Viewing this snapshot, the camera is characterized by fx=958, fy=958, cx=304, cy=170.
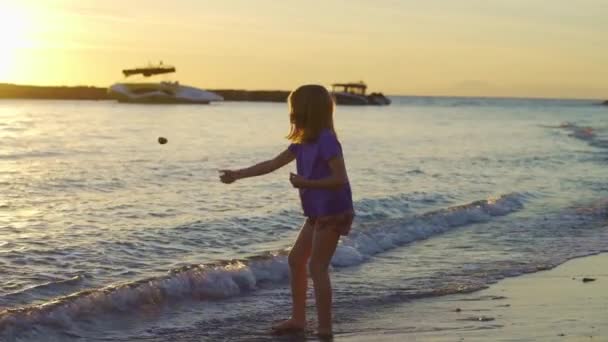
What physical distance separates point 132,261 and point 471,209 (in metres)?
6.89

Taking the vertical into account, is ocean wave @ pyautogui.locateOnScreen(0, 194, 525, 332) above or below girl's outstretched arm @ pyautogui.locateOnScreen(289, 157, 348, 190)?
below

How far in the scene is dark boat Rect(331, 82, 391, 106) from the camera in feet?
359

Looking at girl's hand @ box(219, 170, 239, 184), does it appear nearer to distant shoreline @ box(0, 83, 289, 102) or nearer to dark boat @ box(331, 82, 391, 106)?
dark boat @ box(331, 82, 391, 106)

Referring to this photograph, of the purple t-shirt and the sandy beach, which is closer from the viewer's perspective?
the purple t-shirt

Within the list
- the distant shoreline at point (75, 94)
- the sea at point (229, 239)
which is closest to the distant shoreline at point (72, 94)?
the distant shoreline at point (75, 94)

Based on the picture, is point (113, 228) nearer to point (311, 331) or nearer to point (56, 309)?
point (56, 309)

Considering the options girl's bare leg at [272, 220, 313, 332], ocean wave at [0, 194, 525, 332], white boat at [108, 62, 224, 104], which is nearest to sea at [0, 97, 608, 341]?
ocean wave at [0, 194, 525, 332]

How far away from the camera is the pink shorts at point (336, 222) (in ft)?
20.9

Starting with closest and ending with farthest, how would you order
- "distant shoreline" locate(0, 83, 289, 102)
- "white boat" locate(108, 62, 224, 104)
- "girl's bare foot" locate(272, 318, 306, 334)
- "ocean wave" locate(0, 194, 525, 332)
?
"girl's bare foot" locate(272, 318, 306, 334) < "ocean wave" locate(0, 194, 525, 332) < "white boat" locate(108, 62, 224, 104) < "distant shoreline" locate(0, 83, 289, 102)

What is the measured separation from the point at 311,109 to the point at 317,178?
46 centimetres

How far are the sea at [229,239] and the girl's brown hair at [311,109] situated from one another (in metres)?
1.54

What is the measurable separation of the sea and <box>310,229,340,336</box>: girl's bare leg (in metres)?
0.19

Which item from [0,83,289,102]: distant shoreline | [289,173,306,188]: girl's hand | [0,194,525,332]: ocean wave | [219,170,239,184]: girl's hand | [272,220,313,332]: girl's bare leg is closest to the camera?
[289,173,306,188]: girl's hand

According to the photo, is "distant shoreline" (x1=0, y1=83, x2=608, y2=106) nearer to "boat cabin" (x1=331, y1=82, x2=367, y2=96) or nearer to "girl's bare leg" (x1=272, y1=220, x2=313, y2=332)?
"boat cabin" (x1=331, y1=82, x2=367, y2=96)
